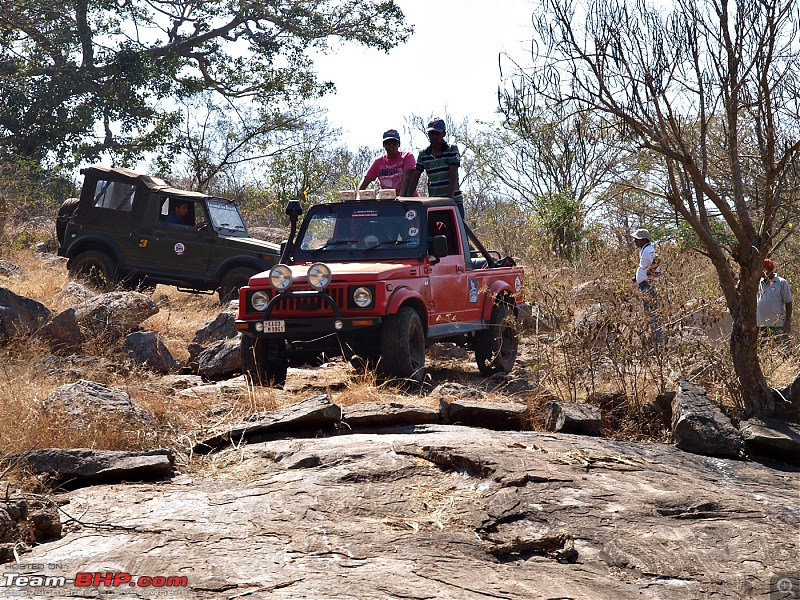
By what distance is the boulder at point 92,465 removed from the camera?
15.4ft

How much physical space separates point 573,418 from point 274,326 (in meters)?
2.51

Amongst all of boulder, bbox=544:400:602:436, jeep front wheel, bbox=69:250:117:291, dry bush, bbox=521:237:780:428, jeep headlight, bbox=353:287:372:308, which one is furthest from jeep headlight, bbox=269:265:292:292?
jeep front wheel, bbox=69:250:117:291

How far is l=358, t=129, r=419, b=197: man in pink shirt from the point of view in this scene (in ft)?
28.3

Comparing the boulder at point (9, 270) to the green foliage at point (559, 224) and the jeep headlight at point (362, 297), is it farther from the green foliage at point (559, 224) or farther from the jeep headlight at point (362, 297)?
the green foliage at point (559, 224)

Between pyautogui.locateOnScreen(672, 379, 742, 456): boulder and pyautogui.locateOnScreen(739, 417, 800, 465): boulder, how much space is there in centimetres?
8

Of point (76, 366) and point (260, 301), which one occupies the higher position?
point (260, 301)

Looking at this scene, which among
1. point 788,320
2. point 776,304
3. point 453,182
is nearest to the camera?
point 453,182

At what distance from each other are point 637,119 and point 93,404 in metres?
4.15

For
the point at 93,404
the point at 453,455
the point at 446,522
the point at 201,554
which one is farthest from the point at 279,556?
the point at 93,404

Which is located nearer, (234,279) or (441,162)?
(441,162)

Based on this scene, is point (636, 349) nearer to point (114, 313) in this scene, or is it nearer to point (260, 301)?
point (260, 301)

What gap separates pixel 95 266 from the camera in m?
13.6

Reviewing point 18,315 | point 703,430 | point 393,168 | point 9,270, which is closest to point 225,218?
point 9,270

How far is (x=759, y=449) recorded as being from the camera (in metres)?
5.66
